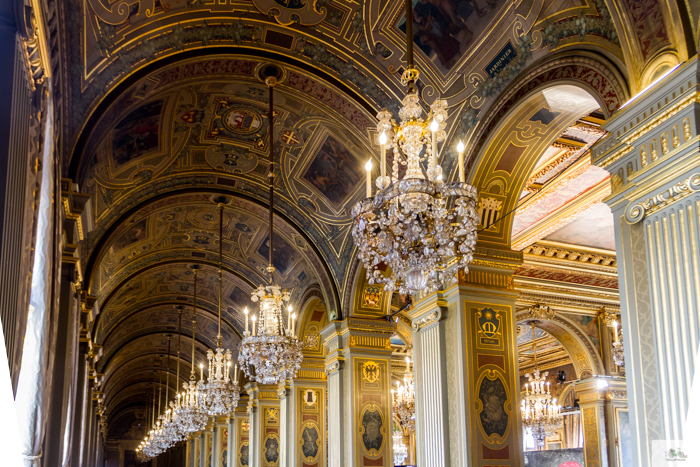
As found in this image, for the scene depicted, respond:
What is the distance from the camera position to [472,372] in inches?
298

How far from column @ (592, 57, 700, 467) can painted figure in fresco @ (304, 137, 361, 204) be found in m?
5.79

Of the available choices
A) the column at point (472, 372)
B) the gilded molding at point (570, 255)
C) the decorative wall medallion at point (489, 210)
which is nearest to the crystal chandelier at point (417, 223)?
the column at point (472, 372)

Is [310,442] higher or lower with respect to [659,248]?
lower

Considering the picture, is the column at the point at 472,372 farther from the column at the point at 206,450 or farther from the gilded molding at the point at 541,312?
the column at the point at 206,450

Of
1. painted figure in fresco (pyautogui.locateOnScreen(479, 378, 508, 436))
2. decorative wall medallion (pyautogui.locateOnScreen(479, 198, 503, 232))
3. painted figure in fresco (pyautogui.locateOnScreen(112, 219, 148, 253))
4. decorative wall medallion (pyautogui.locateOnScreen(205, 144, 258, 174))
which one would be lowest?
painted figure in fresco (pyautogui.locateOnScreen(479, 378, 508, 436))

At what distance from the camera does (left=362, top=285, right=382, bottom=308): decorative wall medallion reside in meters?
11.8

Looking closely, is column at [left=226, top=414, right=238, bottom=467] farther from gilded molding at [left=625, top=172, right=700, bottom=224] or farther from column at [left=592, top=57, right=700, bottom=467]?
gilded molding at [left=625, top=172, right=700, bottom=224]

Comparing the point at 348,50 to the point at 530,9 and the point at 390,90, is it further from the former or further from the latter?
the point at 530,9

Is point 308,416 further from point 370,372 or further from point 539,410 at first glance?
point 539,410

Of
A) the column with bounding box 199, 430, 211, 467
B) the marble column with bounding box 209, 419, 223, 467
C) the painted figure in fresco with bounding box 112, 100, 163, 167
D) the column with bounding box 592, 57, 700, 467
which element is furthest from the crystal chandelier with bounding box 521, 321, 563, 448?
the column with bounding box 199, 430, 211, 467

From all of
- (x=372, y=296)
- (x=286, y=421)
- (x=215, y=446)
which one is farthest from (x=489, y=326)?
(x=215, y=446)

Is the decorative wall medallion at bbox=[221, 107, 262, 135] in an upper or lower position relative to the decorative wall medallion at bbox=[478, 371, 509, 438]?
upper

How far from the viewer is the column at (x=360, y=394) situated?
36.7 feet

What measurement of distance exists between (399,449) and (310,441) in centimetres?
1366
